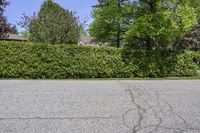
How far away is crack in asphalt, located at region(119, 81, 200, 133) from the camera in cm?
704

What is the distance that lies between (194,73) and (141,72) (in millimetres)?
4256

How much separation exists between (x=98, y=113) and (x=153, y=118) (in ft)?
4.55

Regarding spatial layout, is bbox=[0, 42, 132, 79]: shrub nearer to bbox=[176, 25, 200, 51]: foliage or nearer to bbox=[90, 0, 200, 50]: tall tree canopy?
bbox=[90, 0, 200, 50]: tall tree canopy

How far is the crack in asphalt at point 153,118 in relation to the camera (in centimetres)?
704

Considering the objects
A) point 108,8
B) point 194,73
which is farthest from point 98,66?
point 194,73

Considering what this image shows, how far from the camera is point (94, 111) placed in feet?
28.7

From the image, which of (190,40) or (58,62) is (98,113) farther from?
(190,40)

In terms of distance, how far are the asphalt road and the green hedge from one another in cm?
874

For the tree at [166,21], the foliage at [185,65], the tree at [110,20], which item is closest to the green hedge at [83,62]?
the foliage at [185,65]

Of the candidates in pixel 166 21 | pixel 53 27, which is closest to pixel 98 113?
pixel 166 21

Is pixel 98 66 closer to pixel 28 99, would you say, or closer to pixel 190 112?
pixel 28 99

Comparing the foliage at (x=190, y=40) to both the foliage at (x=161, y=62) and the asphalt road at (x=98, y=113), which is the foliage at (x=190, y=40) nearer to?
the foliage at (x=161, y=62)

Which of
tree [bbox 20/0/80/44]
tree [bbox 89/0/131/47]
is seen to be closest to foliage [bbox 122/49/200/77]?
tree [bbox 89/0/131/47]

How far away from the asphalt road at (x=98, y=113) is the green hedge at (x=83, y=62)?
8742 mm
